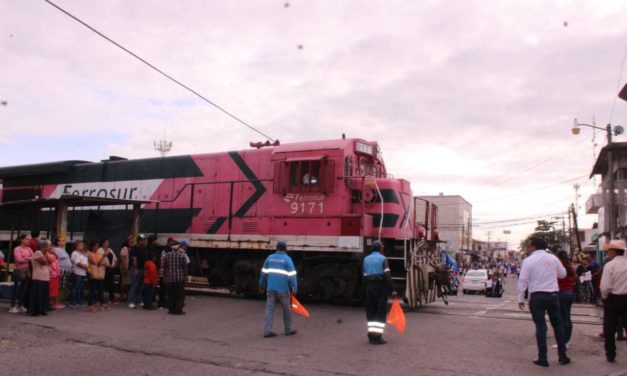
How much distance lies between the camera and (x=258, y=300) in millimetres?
13094

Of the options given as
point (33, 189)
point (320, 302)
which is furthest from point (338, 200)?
point (33, 189)

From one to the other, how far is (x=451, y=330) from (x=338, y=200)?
4038mm

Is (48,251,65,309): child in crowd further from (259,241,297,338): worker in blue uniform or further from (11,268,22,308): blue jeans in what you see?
(259,241,297,338): worker in blue uniform

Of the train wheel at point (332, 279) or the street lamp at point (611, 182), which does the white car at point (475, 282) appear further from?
the train wheel at point (332, 279)

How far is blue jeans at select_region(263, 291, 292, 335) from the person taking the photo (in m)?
8.73

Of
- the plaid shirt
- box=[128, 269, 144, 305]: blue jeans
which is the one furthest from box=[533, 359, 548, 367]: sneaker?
box=[128, 269, 144, 305]: blue jeans

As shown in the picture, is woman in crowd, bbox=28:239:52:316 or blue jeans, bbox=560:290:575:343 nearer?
blue jeans, bbox=560:290:575:343

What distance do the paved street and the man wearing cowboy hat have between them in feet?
1.05

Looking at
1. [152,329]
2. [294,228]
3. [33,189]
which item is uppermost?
[33,189]

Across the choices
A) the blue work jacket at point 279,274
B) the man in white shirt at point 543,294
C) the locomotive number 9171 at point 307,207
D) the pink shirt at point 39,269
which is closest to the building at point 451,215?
the locomotive number 9171 at point 307,207

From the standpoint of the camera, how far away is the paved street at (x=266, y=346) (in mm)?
6609

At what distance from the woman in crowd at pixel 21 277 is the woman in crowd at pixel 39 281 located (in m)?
0.38

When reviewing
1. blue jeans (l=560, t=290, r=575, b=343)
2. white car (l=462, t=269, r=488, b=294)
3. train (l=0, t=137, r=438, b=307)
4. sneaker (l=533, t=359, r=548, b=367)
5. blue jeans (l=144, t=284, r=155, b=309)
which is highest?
train (l=0, t=137, r=438, b=307)

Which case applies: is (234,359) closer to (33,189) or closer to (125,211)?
(125,211)
